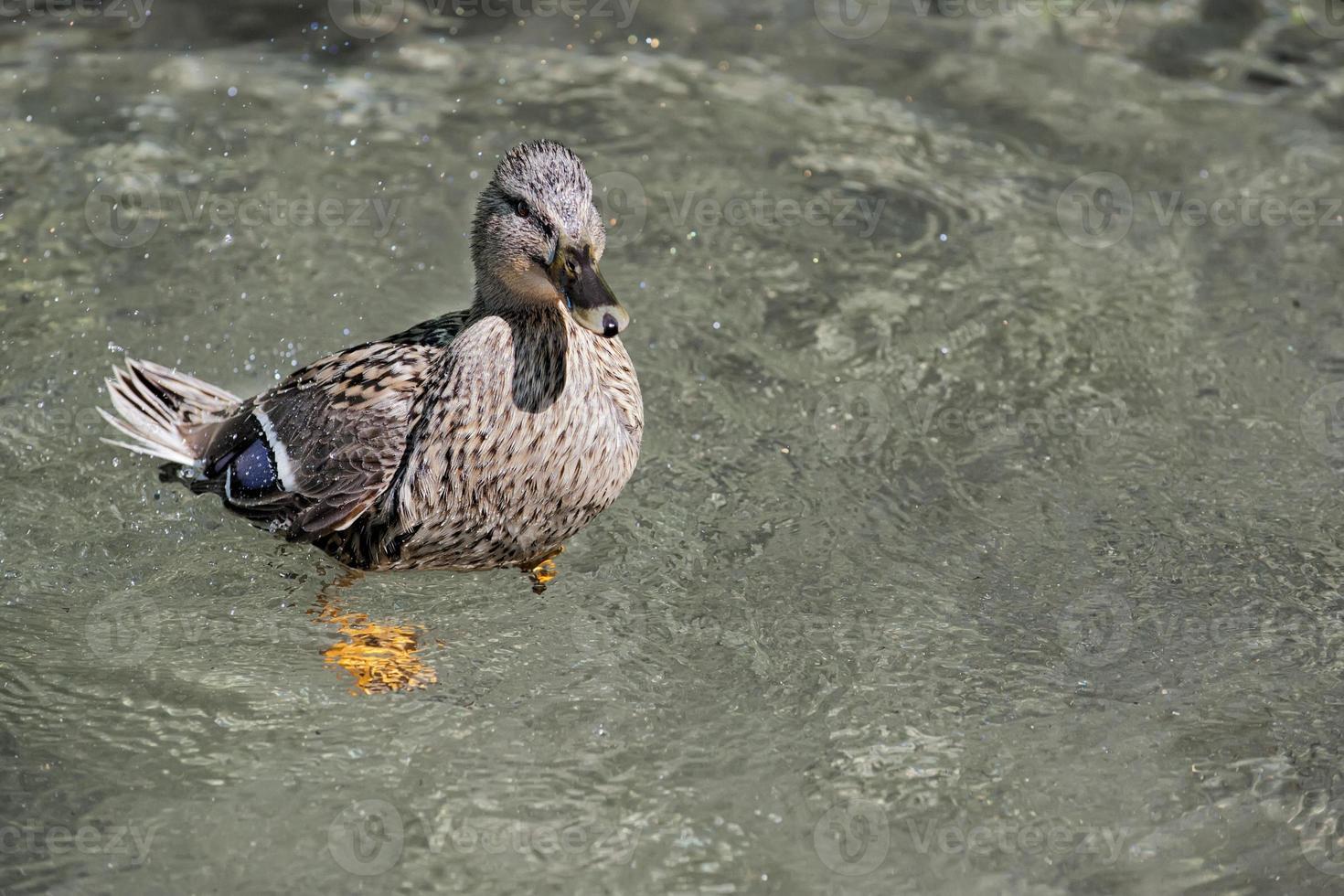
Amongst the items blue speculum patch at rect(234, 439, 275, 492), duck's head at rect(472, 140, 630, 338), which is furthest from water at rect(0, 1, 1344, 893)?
duck's head at rect(472, 140, 630, 338)

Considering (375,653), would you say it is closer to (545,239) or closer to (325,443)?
(325,443)

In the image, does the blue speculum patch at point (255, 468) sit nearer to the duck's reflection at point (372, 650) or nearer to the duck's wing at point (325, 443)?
the duck's wing at point (325, 443)

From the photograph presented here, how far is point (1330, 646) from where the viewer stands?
15.5ft

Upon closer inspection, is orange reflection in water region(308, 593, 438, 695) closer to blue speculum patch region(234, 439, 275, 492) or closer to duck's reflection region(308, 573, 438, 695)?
duck's reflection region(308, 573, 438, 695)

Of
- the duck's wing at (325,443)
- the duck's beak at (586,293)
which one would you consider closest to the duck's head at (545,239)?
the duck's beak at (586,293)

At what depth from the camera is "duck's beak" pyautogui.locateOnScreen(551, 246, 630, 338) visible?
3764 millimetres

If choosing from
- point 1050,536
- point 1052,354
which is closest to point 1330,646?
point 1050,536

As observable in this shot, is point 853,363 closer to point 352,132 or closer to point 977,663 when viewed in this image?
point 977,663

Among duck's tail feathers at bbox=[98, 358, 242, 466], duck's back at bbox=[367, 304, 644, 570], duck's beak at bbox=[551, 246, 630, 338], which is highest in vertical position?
duck's beak at bbox=[551, 246, 630, 338]

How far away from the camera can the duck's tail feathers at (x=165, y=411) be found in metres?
5.14

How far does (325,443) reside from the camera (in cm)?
454

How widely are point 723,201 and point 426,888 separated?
13.4 ft

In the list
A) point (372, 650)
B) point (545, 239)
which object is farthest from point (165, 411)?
point (545, 239)

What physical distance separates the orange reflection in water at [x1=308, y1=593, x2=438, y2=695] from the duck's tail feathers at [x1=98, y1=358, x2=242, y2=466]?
0.79m
